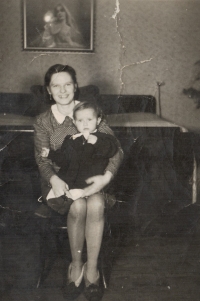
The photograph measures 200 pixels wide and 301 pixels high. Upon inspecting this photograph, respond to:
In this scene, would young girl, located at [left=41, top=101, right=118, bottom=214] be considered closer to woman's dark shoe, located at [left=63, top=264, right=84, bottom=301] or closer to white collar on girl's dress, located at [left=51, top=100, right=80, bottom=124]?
white collar on girl's dress, located at [left=51, top=100, right=80, bottom=124]

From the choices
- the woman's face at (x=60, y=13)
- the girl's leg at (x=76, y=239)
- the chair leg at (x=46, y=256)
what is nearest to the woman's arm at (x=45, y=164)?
the girl's leg at (x=76, y=239)

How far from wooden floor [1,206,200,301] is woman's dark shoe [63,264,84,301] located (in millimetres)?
22

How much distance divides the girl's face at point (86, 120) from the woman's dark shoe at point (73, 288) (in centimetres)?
62

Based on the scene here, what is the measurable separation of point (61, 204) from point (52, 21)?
0.84 metres

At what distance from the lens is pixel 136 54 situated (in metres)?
1.56

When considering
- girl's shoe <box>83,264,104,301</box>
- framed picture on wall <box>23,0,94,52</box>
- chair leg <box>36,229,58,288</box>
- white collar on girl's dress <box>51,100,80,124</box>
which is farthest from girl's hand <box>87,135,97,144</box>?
girl's shoe <box>83,264,104,301</box>

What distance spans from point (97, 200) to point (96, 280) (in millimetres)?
357

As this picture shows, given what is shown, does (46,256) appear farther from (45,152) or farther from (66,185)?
(45,152)

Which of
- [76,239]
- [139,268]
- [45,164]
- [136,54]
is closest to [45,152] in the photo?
[45,164]

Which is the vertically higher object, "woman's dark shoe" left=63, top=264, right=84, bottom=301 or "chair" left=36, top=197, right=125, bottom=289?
"chair" left=36, top=197, right=125, bottom=289

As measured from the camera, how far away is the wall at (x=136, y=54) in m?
1.53

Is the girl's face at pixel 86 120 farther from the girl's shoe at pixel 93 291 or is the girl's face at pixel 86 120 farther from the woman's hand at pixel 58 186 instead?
the girl's shoe at pixel 93 291

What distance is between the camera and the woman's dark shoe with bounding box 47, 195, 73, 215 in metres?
1.52

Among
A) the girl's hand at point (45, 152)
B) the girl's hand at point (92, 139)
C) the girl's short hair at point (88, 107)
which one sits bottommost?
the girl's hand at point (45, 152)
